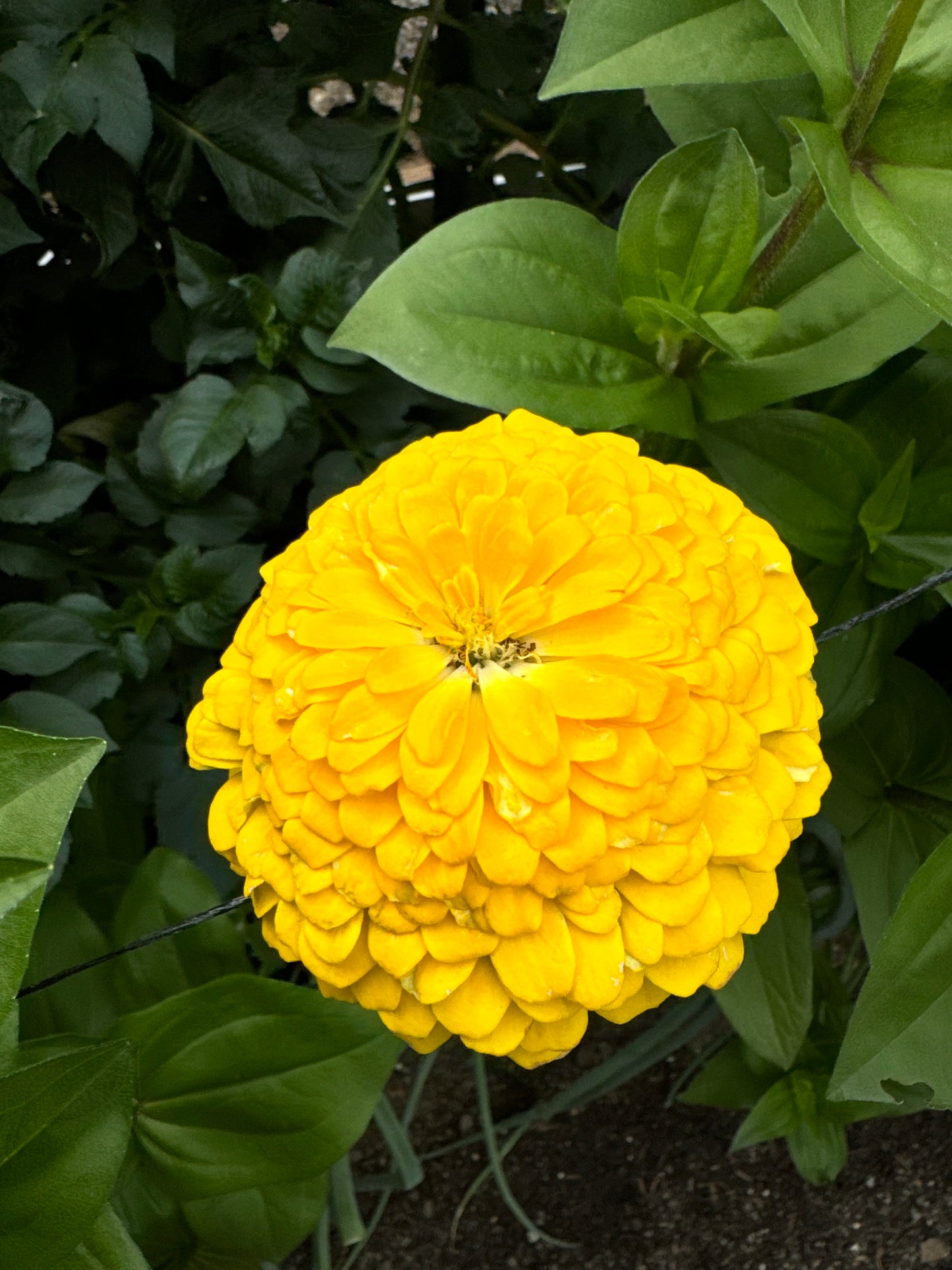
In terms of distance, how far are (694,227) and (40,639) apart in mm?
390

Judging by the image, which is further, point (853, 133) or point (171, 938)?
point (171, 938)

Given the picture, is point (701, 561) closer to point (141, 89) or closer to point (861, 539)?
point (861, 539)

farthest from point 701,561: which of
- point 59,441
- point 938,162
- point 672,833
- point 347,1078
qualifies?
point 59,441

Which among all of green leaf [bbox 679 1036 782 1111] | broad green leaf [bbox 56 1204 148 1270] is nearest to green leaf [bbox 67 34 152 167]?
broad green leaf [bbox 56 1204 148 1270]

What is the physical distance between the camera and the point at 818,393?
2.15ft

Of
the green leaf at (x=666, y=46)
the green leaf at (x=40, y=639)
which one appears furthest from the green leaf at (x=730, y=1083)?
the green leaf at (x=666, y=46)

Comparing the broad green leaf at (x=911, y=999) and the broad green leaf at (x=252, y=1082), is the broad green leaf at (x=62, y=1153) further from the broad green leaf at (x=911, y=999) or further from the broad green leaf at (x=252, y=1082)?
the broad green leaf at (x=911, y=999)

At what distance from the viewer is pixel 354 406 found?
2.21ft

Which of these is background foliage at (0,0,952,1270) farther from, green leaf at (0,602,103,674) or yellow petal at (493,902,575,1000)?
yellow petal at (493,902,575,1000)

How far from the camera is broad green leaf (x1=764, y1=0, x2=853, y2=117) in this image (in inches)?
15.2

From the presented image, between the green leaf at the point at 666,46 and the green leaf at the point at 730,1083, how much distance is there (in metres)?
0.60

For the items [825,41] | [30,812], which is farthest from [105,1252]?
[825,41]

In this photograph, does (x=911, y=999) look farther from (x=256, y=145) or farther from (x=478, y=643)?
(x=256, y=145)

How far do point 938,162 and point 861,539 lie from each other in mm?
198
